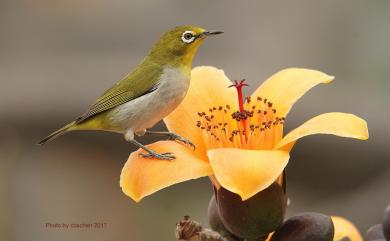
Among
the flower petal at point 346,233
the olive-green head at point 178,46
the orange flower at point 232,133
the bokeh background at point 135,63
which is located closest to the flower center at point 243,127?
the orange flower at point 232,133

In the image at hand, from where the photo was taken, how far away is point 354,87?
5844mm

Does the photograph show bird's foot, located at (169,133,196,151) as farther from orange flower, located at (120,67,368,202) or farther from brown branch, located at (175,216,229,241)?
brown branch, located at (175,216,229,241)

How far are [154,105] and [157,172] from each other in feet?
0.64

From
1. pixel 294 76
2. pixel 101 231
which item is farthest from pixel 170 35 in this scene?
pixel 101 231

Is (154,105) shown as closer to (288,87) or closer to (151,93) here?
(151,93)

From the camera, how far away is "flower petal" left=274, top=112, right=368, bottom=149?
1.14 m

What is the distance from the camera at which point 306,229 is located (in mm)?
1191

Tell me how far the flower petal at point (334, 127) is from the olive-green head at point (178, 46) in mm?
214

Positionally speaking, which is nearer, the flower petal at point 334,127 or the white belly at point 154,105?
the flower petal at point 334,127

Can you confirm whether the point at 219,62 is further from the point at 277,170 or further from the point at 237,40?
the point at 277,170

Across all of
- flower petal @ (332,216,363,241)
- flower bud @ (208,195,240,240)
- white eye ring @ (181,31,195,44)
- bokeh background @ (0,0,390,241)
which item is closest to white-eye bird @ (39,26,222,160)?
white eye ring @ (181,31,195,44)

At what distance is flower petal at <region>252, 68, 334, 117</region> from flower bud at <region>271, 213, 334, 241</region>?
21cm

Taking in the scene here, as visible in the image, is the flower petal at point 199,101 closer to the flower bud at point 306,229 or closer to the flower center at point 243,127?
the flower center at point 243,127

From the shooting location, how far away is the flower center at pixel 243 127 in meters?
1.32
